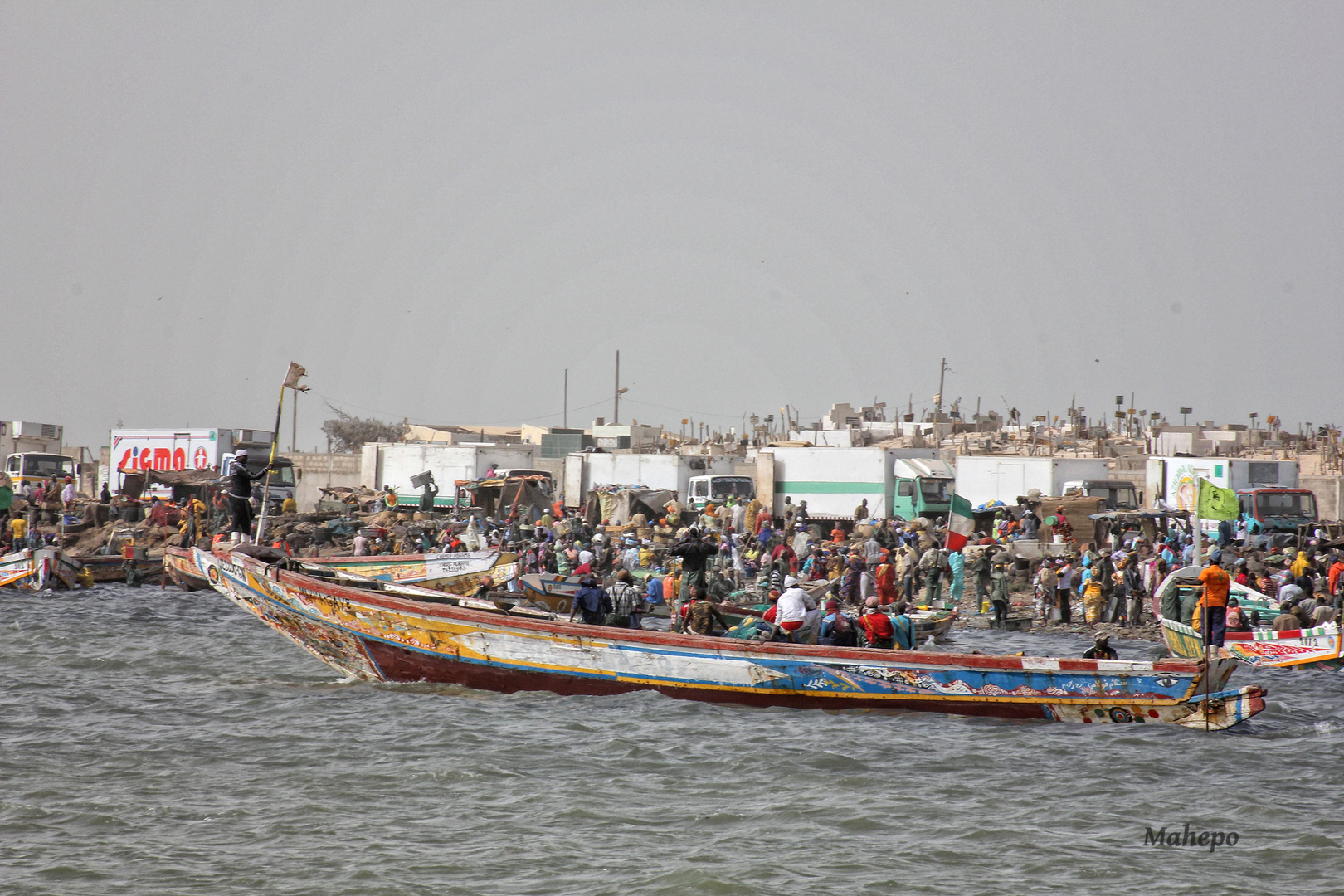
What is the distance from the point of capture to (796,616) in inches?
578

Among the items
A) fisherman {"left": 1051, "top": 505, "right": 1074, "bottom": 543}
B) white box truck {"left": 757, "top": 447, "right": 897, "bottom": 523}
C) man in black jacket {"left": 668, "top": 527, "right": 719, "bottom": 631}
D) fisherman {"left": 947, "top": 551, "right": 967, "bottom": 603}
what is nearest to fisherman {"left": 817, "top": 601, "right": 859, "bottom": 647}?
man in black jacket {"left": 668, "top": 527, "right": 719, "bottom": 631}

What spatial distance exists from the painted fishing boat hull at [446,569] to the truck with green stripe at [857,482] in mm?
17200

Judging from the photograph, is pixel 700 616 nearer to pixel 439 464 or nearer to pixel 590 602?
pixel 590 602

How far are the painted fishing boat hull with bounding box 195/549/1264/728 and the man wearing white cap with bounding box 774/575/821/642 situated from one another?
82 centimetres

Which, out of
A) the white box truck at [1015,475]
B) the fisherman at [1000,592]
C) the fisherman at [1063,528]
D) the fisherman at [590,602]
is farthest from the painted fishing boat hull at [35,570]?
the fisherman at [1063,528]

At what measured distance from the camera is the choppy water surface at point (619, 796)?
29.7ft

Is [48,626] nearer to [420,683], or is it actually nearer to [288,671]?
[288,671]

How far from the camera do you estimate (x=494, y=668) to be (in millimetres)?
14836

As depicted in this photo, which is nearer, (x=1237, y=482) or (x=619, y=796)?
(x=619, y=796)

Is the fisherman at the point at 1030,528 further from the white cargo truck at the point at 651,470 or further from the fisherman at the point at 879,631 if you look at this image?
the fisherman at the point at 879,631

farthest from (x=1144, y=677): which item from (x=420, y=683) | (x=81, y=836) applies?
(x=81, y=836)

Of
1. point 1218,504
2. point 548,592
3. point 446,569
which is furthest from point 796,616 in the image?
point 548,592

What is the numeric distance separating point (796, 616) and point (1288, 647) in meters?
9.38

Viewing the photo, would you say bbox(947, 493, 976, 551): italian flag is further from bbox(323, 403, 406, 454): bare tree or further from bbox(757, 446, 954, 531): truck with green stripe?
bbox(323, 403, 406, 454): bare tree
